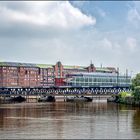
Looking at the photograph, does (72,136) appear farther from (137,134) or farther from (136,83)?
(136,83)

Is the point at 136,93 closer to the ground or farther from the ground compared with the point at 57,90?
closer to the ground

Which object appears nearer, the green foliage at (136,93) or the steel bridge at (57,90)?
the green foliage at (136,93)

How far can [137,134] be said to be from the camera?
50.9 meters

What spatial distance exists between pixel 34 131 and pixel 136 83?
71.9 m

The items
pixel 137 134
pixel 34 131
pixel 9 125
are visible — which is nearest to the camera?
pixel 137 134

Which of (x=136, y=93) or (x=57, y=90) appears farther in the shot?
(x=57, y=90)

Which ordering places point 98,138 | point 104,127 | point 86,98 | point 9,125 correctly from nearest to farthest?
point 98,138
point 104,127
point 9,125
point 86,98

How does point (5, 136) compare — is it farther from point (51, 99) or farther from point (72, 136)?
point (51, 99)

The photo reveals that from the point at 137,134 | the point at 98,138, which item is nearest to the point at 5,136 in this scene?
the point at 98,138

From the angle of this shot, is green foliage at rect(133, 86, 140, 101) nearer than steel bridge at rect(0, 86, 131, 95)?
Yes

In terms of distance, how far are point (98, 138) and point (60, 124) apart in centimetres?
1636

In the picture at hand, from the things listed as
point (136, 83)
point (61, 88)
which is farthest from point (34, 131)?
point (61, 88)

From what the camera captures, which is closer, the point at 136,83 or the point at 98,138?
the point at 98,138

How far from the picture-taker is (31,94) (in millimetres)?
175750
